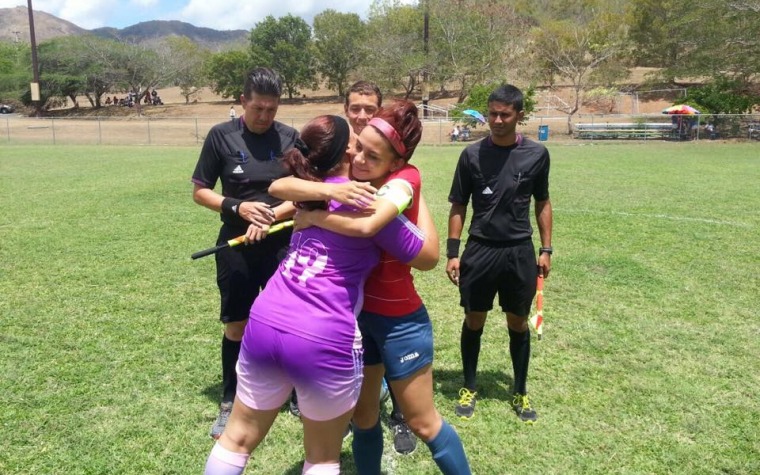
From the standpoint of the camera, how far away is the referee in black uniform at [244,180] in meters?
3.53

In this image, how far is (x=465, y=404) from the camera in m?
4.03

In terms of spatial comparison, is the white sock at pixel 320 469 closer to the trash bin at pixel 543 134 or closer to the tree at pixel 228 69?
the trash bin at pixel 543 134

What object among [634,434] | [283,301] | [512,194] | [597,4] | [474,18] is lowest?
[634,434]

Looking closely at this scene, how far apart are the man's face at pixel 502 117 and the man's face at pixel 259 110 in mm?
1334

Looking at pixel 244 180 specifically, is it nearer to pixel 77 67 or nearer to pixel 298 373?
pixel 298 373

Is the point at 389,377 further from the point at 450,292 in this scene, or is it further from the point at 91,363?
the point at 450,292

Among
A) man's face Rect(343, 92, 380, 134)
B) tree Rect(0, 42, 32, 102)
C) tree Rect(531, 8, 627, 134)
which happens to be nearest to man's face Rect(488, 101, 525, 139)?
man's face Rect(343, 92, 380, 134)

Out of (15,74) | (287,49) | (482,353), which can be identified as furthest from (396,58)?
(482,353)

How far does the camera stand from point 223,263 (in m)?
3.72

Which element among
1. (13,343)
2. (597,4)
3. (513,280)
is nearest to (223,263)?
(513,280)

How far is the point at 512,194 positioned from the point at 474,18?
5048 centimetres

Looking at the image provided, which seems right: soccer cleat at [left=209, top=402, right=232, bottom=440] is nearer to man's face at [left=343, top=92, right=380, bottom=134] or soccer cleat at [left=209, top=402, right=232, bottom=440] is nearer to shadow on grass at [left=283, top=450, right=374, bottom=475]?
shadow on grass at [left=283, top=450, right=374, bottom=475]

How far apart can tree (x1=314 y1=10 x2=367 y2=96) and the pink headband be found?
60462 millimetres

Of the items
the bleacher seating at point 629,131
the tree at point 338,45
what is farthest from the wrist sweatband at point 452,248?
the tree at point 338,45
